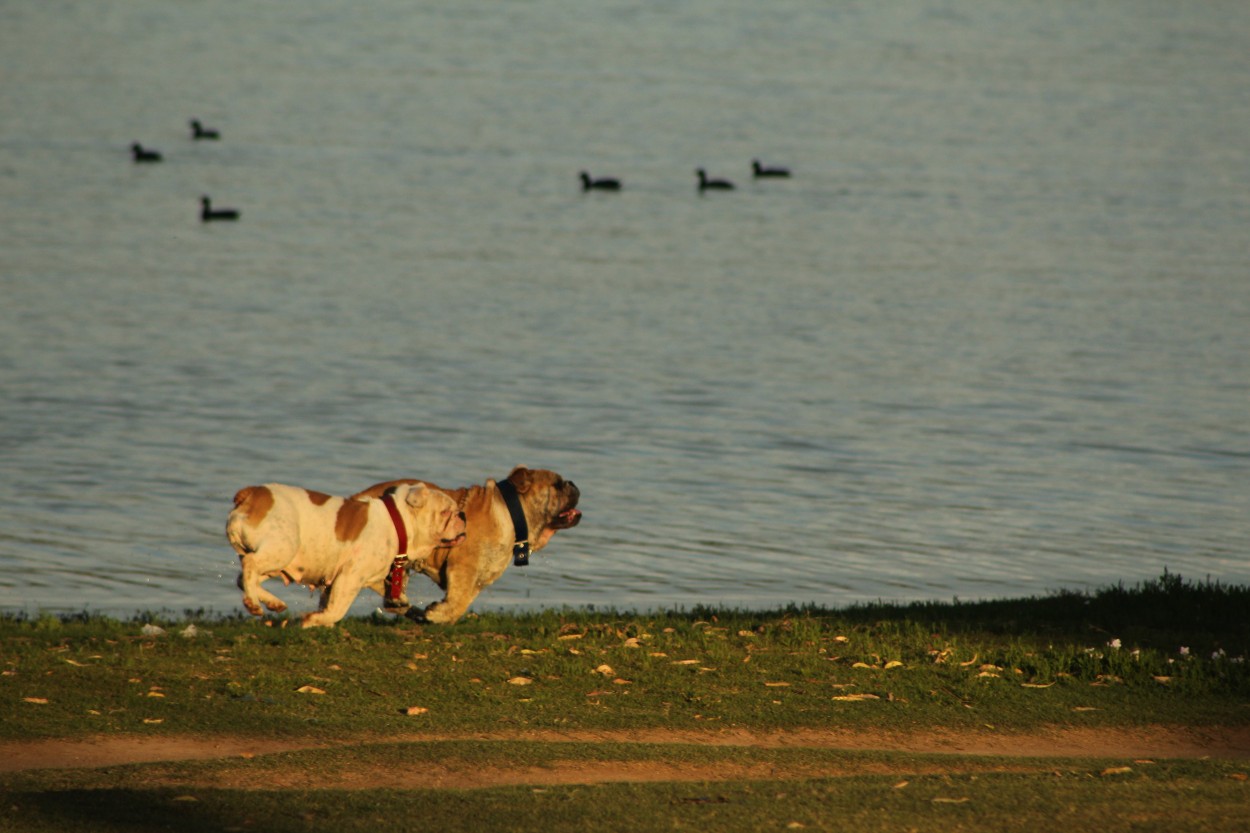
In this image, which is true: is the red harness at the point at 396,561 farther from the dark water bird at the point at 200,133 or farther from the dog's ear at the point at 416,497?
the dark water bird at the point at 200,133

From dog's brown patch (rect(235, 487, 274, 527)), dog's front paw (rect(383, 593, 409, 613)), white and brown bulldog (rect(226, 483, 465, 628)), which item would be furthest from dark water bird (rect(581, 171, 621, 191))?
dog's brown patch (rect(235, 487, 274, 527))

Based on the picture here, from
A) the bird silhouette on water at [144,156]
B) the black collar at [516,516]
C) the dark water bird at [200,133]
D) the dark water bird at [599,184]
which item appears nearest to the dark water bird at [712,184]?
the dark water bird at [599,184]

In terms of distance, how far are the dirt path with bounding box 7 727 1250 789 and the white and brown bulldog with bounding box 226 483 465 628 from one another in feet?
3.71

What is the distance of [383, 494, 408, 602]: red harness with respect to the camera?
12367 mm

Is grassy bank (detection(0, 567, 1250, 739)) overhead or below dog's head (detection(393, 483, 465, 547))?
below

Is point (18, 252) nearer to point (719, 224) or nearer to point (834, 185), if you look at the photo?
point (719, 224)

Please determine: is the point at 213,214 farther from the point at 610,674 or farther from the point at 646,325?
the point at 610,674

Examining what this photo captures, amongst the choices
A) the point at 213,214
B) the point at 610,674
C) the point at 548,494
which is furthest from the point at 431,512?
the point at 213,214

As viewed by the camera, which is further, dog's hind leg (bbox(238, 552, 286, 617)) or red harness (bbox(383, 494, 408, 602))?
red harness (bbox(383, 494, 408, 602))

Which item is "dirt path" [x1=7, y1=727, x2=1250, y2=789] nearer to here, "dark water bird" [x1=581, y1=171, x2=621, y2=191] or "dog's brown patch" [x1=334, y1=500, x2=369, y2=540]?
"dog's brown patch" [x1=334, y1=500, x2=369, y2=540]

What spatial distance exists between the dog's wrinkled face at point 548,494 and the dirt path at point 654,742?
2.50 meters

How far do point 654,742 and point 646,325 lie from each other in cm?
2447

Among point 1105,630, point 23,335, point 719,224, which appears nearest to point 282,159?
point 719,224

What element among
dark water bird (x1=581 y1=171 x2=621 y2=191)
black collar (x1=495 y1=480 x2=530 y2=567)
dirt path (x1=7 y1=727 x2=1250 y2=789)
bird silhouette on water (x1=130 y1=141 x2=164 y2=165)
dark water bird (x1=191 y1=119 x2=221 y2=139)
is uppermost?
dark water bird (x1=191 y1=119 x2=221 y2=139)
